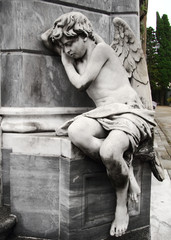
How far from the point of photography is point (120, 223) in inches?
106

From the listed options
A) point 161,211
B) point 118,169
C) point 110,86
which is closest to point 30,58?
point 110,86

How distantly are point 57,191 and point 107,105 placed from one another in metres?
0.96

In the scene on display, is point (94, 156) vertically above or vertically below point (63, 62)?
below

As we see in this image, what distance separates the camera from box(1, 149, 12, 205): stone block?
2982 millimetres

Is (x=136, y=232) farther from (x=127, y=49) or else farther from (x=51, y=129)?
(x=127, y=49)

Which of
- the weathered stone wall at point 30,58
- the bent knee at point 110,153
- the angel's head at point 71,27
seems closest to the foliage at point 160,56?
the weathered stone wall at point 30,58

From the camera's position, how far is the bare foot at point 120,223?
268cm

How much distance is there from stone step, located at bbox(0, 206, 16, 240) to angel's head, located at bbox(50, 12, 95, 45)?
1.83 metres

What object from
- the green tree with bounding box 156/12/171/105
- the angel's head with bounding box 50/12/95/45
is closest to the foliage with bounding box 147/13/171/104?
the green tree with bounding box 156/12/171/105

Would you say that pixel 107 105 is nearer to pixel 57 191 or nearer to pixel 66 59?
pixel 66 59

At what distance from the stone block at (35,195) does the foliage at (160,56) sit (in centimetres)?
3430

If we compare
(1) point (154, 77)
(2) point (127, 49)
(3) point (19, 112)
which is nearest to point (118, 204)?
(3) point (19, 112)

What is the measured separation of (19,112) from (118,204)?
1.35 metres

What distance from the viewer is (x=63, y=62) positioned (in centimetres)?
296
